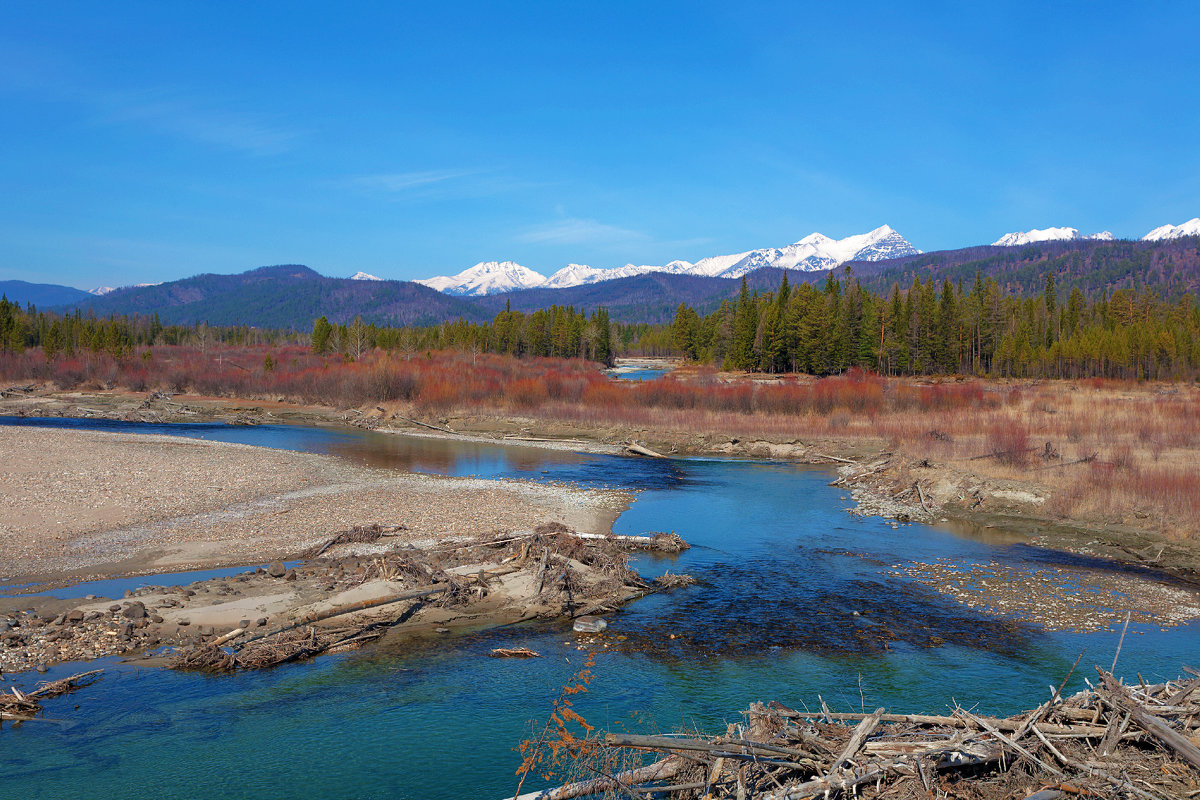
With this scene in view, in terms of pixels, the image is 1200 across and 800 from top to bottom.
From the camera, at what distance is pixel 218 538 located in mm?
20516

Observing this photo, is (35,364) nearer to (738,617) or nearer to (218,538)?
(218,538)

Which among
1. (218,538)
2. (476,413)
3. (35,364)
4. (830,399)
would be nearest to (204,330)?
(35,364)

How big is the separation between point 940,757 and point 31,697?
41.7 ft

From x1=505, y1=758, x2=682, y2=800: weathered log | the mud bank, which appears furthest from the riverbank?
x1=505, y1=758, x2=682, y2=800: weathered log

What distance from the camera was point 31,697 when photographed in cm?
1094

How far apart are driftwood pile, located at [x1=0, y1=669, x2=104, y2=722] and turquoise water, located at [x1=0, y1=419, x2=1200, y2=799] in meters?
0.23

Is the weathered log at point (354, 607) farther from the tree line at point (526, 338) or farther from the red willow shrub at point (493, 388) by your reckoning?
the tree line at point (526, 338)

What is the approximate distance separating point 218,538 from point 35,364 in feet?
302

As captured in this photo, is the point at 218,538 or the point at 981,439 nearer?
the point at 218,538

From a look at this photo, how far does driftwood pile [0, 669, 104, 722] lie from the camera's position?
1052cm

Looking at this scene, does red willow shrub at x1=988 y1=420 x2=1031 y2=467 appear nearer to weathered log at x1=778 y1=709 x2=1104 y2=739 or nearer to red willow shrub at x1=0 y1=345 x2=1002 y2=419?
red willow shrub at x1=0 y1=345 x2=1002 y2=419

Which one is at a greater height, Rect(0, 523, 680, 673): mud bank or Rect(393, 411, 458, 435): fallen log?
Rect(393, 411, 458, 435): fallen log

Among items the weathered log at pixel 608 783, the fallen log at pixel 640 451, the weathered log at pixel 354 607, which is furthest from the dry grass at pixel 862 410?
the weathered log at pixel 354 607

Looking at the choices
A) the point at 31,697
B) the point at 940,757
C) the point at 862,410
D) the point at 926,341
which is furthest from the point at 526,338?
the point at 940,757
